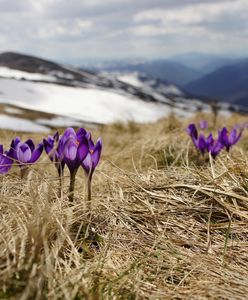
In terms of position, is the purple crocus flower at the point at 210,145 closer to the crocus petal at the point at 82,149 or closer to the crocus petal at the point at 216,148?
the crocus petal at the point at 216,148

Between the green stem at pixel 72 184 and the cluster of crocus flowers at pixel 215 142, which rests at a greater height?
the cluster of crocus flowers at pixel 215 142

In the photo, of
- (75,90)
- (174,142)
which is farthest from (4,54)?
(174,142)

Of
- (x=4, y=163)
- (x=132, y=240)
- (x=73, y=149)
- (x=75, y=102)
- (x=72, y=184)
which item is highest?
(x=75, y=102)

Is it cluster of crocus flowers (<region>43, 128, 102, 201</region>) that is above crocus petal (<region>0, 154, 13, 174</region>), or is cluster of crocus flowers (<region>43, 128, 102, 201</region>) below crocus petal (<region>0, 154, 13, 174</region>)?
above

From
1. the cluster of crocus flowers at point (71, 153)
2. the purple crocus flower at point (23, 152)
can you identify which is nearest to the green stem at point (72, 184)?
the cluster of crocus flowers at point (71, 153)

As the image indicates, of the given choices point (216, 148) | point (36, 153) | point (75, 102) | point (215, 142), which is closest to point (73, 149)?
point (36, 153)

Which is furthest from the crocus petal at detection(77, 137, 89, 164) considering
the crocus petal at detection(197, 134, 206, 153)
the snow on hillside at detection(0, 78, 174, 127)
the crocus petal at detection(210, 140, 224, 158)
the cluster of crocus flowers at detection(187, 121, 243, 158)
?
the snow on hillside at detection(0, 78, 174, 127)

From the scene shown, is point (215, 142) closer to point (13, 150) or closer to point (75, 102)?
point (13, 150)

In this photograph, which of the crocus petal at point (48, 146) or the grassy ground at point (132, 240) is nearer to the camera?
the grassy ground at point (132, 240)

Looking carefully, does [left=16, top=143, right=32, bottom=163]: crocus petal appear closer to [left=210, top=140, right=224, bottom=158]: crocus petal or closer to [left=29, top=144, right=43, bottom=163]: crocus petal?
[left=29, top=144, right=43, bottom=163]: crocus petal
